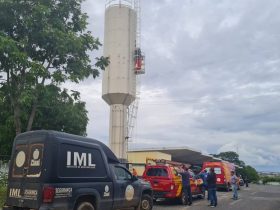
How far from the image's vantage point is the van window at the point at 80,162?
11.8 meters

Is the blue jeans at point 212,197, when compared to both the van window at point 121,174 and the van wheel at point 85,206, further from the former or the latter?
the van wheel at point 85,206

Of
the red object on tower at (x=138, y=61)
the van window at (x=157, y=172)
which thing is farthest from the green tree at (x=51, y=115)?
the red object on tower at (x=138, y=61)

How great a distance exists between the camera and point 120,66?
2013 inches

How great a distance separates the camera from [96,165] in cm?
1305

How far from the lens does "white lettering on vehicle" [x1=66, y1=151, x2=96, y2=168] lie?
12016 millimetres

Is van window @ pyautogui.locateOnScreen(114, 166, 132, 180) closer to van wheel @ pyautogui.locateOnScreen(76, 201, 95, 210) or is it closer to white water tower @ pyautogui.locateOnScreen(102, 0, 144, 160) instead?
van wheel @ pyautogui.locateOnScreen(76, 201, 95, 210)

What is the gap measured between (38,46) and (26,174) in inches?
294

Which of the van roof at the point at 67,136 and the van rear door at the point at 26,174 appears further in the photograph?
the van roof at the point at 67,136

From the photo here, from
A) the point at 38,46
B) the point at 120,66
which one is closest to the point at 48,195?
the point at 38,46

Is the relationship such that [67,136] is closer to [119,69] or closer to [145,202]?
[145,202]

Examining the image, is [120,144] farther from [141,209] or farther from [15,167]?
[15,167]

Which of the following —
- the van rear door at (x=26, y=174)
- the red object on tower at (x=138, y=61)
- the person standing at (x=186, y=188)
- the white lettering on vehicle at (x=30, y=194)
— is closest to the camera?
the white lettering on vehicle at (x=30, y=194)

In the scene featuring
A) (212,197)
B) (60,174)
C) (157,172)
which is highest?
(157,172)

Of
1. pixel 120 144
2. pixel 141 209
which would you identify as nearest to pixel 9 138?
pixel 141 209
